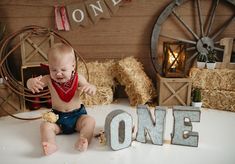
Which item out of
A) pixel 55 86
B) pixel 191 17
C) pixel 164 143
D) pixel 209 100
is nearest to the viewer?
pixel 164 143

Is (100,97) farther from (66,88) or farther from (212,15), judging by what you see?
(212,15)

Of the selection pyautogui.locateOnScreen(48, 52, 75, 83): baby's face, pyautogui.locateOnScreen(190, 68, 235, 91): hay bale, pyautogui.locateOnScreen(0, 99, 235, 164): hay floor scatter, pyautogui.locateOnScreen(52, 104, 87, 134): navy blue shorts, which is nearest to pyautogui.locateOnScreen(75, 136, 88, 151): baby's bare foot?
pyautogui.locateOnScreen(0, 99, 235, 164): hay floor scatter

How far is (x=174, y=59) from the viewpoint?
1527 millimetres

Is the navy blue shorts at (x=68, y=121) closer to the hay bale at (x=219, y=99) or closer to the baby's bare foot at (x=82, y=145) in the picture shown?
the baby's bare foot at (x=82, y=145)

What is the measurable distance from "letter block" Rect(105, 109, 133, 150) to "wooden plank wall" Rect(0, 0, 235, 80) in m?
0.70

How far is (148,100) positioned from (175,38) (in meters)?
0.44

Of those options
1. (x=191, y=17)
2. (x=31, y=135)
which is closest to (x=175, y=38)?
(x=191, y=17)

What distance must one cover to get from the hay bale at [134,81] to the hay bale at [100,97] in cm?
10

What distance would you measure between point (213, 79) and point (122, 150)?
753 millimetres

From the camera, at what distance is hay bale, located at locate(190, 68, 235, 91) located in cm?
151

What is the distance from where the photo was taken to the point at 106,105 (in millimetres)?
1618

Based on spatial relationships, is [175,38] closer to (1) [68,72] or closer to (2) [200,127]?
(2) [200,127]

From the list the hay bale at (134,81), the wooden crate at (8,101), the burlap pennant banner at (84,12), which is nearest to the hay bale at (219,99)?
the hay bale at (134,81)

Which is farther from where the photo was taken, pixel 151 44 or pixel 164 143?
pixel 151 44
